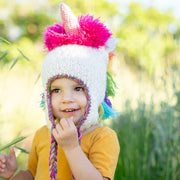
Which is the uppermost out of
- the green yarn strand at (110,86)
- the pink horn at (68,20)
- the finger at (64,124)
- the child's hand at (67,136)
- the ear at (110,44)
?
the pink horn at (68,20)

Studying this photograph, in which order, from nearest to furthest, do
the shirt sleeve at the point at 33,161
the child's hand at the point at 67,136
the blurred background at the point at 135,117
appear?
1. the child's hand at the point at 67,136
2. the shirt sleeve at the point at 33,161
3. the blurred background at the point at 135,117

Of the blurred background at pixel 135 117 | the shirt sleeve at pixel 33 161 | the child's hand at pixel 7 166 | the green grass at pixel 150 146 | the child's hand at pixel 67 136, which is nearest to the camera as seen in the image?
the child's hand at pixel 67 136

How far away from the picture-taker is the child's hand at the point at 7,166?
4.64 ft

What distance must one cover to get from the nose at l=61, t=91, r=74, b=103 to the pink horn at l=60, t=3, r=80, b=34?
1.10ft

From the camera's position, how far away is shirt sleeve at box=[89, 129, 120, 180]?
4.16 ft

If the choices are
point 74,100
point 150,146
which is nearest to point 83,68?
point 74,100

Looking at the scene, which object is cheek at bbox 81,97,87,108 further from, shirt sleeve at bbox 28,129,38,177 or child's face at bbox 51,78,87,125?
shirt sleeve at bbox 28,129,38,177

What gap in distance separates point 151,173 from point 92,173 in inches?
52.5

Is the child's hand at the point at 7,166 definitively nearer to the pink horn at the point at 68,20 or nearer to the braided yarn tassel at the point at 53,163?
the braided yarn tassel at the point at 53,163

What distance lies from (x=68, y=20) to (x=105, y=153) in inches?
27.5

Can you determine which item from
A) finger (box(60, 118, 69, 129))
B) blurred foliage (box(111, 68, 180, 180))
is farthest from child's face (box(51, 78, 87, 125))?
blurred foliage (box(111, 68, 180, 180))

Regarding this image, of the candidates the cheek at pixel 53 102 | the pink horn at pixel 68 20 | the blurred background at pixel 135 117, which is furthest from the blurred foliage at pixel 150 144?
the pink horn at pixel 68 20

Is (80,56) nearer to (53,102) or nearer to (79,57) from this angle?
(79,57)

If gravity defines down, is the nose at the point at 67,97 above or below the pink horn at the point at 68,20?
below
